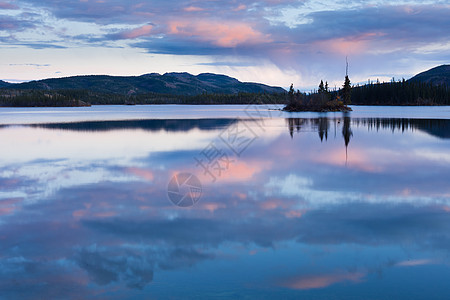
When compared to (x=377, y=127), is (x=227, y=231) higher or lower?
lower

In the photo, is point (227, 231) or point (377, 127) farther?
point (377, 127)

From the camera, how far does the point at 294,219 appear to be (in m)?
12.6

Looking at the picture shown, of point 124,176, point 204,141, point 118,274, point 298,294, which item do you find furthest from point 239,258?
point 204,141

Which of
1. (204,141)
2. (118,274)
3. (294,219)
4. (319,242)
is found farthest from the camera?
(204,141)

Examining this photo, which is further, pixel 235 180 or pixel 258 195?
pixel 235 180

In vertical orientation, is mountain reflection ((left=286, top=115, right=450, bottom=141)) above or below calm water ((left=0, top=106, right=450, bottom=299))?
above

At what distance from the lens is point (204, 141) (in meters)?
36.7

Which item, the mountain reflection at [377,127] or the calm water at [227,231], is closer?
the calm water at [227,231]

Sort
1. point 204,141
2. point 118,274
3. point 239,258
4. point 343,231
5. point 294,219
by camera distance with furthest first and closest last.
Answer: point 204,141 < point 294,219 < point 343,231 < point 239,258 < point 118,274

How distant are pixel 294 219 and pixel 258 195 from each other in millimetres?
3368

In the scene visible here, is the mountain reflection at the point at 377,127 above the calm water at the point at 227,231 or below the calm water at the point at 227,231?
above

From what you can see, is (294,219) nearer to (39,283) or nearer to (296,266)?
(296,266)

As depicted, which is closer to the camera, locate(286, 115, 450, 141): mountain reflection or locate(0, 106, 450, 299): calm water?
locate(0, 106, 450, 299): calm water

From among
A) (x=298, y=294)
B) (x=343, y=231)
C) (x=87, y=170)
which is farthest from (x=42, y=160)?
(x=298, y=294)
